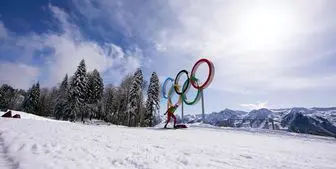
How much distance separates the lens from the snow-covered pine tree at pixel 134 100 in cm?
4625

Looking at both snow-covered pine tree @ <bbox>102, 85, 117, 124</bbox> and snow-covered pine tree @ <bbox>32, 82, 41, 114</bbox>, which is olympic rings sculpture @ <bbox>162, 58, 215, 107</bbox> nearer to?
snow-covered pine tree @ <bbox>102, 85, 117, 124</bbox>

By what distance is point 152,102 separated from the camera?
47969 mm

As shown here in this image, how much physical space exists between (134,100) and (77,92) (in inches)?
498

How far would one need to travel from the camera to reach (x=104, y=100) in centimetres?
6106

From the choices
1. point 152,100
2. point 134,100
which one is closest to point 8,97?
point 134,100

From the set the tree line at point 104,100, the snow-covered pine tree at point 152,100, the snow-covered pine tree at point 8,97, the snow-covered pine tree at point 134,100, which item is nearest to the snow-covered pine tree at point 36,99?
the tree line at point 104,100

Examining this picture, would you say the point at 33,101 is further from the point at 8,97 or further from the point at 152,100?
the point at 8,97

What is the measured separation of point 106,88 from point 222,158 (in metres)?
60.9

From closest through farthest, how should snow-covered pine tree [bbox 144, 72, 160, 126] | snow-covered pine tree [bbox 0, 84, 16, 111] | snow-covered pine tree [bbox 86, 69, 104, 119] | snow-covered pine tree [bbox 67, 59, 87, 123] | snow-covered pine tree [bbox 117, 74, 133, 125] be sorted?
snow-covered pine tree [bbox 67, 59, 87, 123] < snow-covered pine tree [bbox 144, 72, 160, 126] < snow-covered pine tree [bbox 117, 74, 133, 125] < snow-covered pine tree [bbox 86, 69, 104, 119] < snow-covered pine tree [bbox 0, 84, 16, 111]

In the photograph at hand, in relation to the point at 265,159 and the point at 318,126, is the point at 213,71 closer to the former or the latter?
the point at 265,159

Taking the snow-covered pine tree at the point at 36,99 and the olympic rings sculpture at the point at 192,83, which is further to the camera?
the snow-covered pine tree at the point at 36,99

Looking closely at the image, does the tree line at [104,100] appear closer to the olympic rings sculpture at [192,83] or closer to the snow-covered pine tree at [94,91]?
the snow-covered pine tree at [94,91]

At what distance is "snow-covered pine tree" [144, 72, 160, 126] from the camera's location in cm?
4794

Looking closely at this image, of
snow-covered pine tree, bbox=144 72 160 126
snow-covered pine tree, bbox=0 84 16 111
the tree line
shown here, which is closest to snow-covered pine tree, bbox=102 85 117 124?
the tree line
